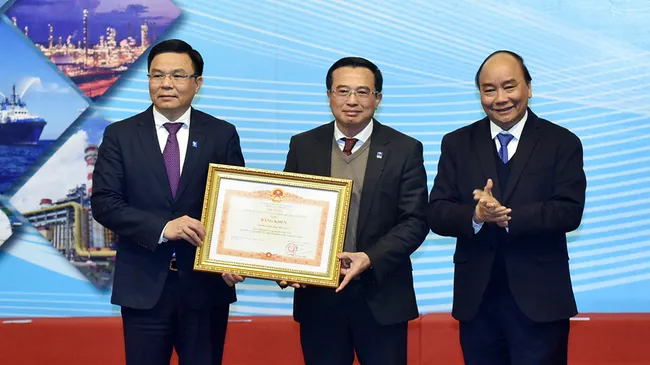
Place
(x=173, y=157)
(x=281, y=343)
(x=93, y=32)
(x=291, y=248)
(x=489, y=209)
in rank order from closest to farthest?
(x=489, y=209) < (x=291, y=248) < (x=173, y=157) < (x=281, y=343) < (x=93, y=32)

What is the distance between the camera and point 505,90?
2641 mm

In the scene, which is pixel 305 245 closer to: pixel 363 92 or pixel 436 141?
pixel 363 92

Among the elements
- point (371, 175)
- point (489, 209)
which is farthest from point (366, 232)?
point (489, 209)

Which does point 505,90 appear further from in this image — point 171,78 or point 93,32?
point 93,32

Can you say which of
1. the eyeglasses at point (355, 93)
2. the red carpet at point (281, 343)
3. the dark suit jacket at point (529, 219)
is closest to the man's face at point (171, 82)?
the eyeglasses at point (355, 93)

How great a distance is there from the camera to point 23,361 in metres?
3.73

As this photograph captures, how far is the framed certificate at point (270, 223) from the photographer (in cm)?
263

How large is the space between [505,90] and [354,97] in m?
0.51

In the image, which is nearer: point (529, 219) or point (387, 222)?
point (529, 219)

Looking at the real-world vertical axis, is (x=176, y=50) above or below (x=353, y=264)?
above

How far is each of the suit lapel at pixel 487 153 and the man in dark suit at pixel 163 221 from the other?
0.90 m

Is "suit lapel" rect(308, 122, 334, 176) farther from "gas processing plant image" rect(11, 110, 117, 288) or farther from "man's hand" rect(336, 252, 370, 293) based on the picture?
"gas processing plant image" rect(11, 110, 117, 288)

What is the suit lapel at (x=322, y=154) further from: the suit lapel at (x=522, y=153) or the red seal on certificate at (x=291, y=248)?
the suit lapel at (x=522, y=153)

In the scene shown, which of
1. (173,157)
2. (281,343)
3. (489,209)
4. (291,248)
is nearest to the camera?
(489,209)
